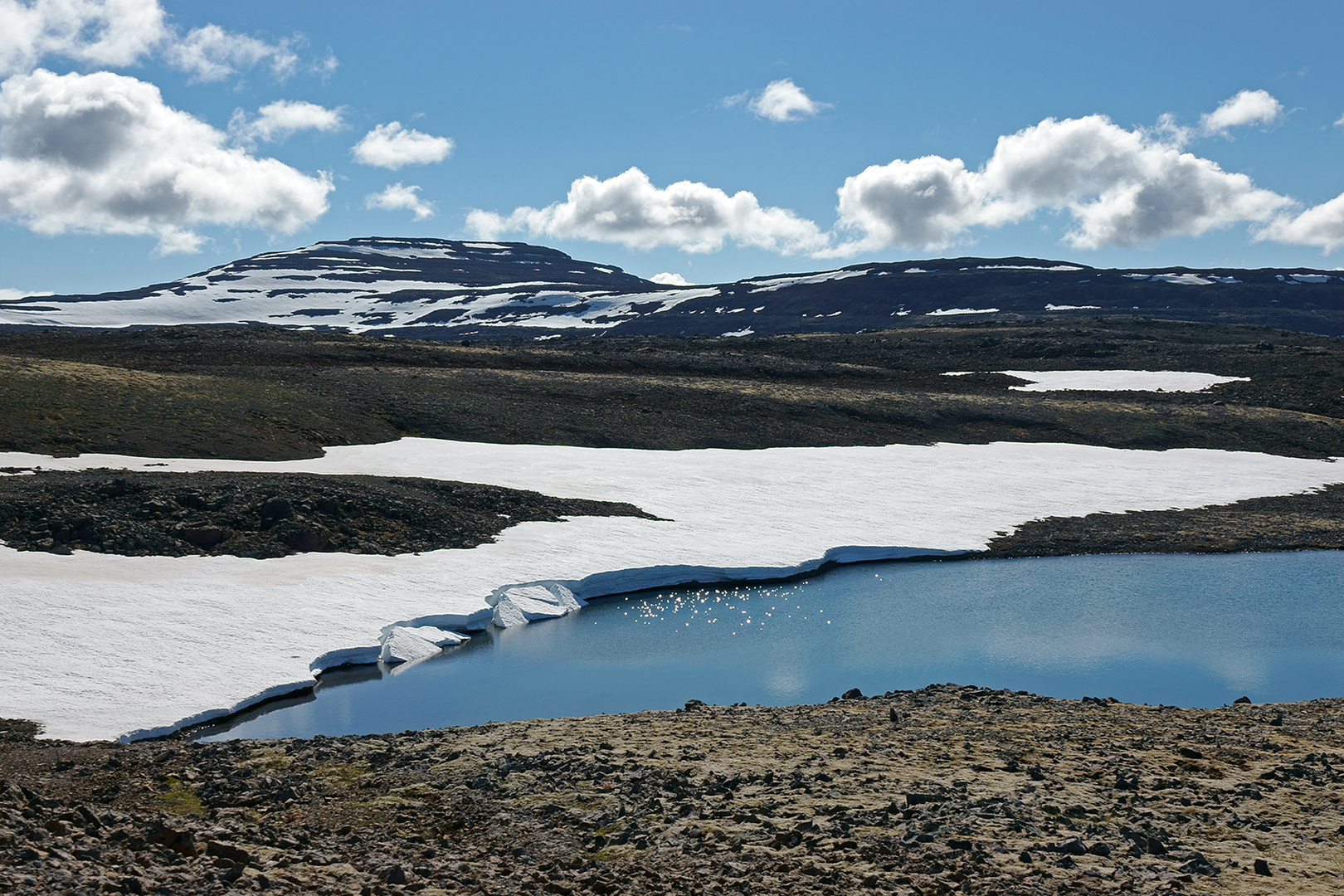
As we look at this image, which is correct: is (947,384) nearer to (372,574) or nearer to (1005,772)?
(372,574)

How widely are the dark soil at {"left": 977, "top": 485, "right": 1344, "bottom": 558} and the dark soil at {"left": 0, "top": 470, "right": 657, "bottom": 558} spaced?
18087mm

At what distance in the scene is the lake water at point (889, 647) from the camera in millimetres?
20781

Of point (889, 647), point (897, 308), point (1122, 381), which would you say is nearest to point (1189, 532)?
point (889, 647)

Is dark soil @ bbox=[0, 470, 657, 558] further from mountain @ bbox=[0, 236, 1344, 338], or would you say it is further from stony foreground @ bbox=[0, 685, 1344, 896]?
mountain @ bbox=[0, 236, 1344, 338]

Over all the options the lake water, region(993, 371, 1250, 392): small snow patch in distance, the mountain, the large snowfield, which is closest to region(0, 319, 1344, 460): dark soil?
region(993, 371, 1250, 392): small snow patch in distance

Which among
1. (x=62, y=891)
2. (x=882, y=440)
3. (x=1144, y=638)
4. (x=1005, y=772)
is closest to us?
(x=62, y=891)

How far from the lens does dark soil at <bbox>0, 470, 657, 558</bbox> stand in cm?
2781

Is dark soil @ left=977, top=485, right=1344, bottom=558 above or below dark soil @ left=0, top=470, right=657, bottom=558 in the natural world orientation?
below

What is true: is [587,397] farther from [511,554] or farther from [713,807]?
[713,807]

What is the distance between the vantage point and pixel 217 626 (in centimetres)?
2298

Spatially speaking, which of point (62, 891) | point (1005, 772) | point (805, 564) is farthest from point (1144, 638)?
point (62, 891)

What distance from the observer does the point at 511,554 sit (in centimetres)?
3170

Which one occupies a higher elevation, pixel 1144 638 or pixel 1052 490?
pixel 1052 490

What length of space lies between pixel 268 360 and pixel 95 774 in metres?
54.9
